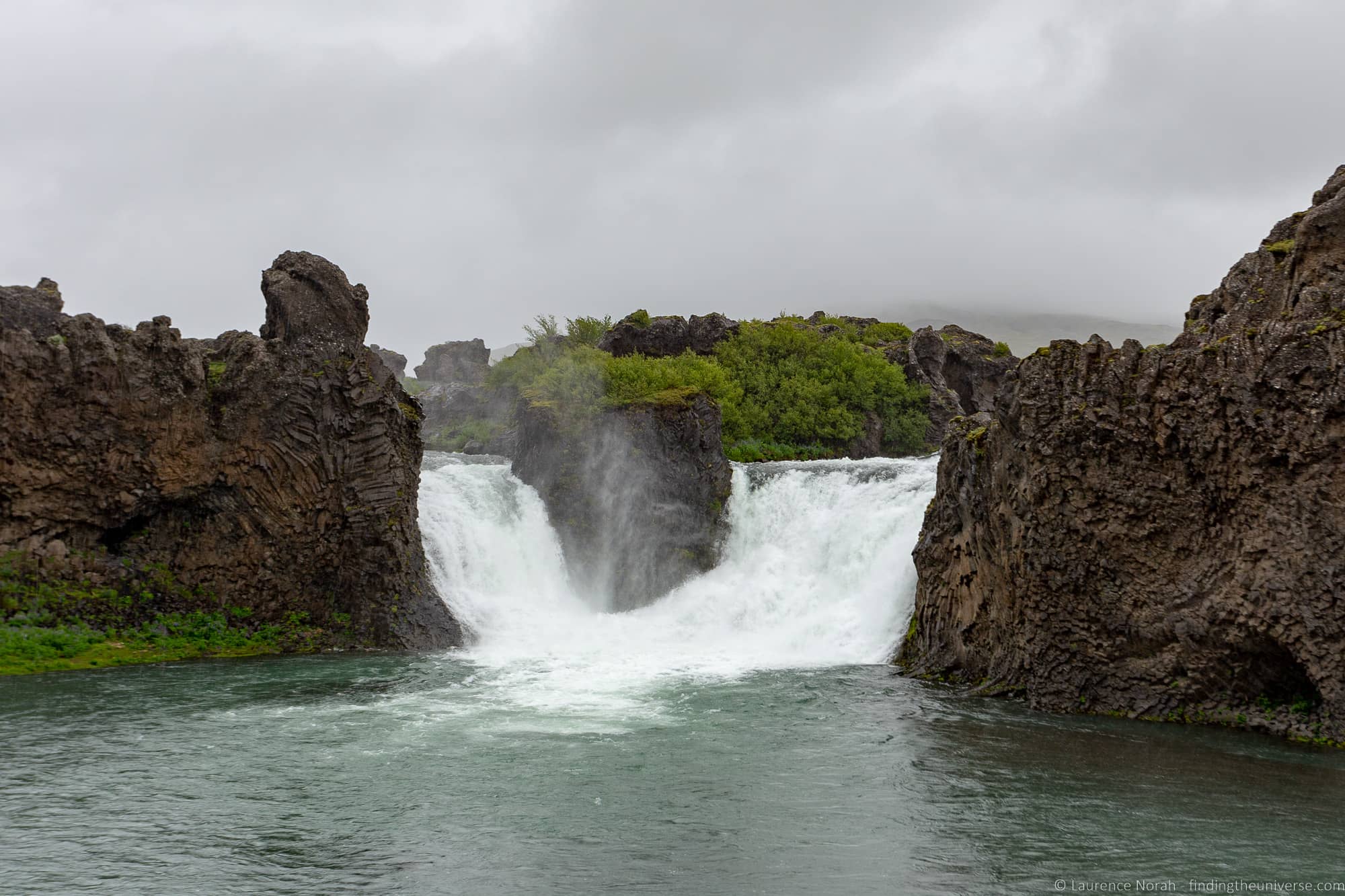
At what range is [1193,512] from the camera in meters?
20.6

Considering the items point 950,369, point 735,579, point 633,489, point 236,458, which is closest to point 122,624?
point 236,458

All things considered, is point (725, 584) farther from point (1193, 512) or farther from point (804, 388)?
point (804, 388)

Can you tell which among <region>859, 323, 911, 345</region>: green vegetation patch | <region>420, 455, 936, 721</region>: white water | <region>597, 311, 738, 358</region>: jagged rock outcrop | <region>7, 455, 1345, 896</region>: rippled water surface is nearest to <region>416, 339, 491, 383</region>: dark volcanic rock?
<region>859, 323, 911, 345</region>: green vegetation patch

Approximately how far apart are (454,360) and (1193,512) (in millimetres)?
102663

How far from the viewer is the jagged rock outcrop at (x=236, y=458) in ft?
94.7

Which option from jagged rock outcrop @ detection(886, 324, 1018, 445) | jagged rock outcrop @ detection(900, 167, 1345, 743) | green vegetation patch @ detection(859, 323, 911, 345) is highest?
green vegetation patch @ detection(859, 323, 911, 345)

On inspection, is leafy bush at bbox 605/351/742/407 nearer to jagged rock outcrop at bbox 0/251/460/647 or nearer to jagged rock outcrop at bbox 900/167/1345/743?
jagged rock outcrop at bbox 0/251/460/647

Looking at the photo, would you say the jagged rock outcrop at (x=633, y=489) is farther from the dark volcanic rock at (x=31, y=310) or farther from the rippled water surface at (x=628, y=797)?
the dark volcanic rock at (x=31, y=310)

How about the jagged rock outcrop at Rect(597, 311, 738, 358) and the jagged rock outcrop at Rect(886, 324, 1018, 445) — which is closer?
the jagged rock outcrop at Rect(597, 311, 738, 358)

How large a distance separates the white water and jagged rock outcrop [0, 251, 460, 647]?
3113 millimetres

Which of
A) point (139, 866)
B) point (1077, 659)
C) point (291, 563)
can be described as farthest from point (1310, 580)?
point (291, 563)

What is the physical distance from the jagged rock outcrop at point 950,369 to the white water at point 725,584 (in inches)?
925

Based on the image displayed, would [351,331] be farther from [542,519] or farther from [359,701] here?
[359,701]

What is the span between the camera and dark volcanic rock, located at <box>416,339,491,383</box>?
11506 cm
